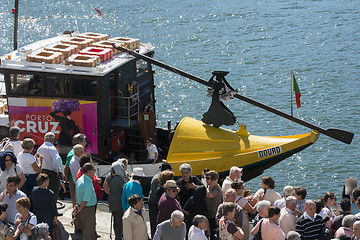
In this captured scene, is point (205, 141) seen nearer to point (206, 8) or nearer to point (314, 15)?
point (314, 15)

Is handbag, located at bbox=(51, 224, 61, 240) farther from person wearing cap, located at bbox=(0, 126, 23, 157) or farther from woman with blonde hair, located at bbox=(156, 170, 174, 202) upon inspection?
person wearing cap, located at bbox=(0, 126, 23, 157)

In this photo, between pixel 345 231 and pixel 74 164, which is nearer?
pixel 345 231

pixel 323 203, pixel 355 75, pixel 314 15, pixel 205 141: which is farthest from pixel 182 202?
pixel 314 15

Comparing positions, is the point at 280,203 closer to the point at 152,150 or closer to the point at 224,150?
the point at 224,150

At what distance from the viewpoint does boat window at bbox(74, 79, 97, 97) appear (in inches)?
628

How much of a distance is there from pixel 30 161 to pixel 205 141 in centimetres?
520

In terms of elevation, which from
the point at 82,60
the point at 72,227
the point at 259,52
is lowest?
the point at 259,52

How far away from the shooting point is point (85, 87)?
52.5ft

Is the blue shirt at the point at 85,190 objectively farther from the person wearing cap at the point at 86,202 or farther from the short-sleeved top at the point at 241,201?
the short-sleeved top at the point at 241,201

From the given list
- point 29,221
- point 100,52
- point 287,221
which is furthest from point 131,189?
point 100,52

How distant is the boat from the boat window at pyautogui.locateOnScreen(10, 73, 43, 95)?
3cm

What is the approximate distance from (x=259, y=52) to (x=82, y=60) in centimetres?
2712

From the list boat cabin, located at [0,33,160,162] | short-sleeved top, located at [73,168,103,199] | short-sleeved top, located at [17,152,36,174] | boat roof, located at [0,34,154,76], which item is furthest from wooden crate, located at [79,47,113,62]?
short-sleeved top, located at [73,168,103,199]

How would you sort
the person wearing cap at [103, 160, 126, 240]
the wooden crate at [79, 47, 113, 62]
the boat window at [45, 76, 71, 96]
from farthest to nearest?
the wooden crate at [79, 47, 113, 62]
the boat window at [45, 76, 71, 96]
the person wearing cap at [103, 160, 126, 240]
